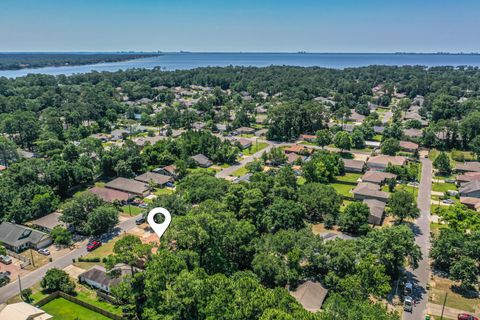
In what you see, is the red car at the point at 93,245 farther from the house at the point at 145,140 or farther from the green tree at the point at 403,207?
the house at the point at 145,140

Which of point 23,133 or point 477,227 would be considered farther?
point 23,133

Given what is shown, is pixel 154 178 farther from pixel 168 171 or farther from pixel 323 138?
pixel 323 138

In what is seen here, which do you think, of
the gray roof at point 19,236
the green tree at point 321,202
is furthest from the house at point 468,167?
the gray roof at point 19,236

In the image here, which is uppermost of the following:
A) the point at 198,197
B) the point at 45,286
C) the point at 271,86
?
the point at 271,86

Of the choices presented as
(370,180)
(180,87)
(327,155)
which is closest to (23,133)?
(327,155)

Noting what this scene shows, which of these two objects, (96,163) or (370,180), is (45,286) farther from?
(370,180)

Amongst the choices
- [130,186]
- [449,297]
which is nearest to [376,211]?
[449,297]

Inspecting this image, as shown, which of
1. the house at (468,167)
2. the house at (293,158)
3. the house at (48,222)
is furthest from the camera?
the house at (293,158)
